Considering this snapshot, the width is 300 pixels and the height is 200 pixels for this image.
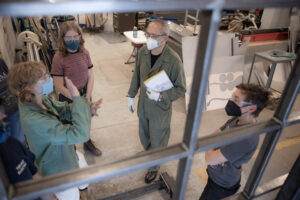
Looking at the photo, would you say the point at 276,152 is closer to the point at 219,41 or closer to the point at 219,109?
the point at 219,109

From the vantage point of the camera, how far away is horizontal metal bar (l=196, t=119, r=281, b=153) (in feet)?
3.41

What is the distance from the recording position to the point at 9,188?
80cm

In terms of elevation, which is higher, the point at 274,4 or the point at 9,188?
the point at 274,4

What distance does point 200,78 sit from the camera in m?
0.88

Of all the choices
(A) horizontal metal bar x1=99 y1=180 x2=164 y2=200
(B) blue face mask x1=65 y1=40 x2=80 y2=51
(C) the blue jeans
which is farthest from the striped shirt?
(A) horizontal metal bar x1=99 y1=180 x2=164 y2=200

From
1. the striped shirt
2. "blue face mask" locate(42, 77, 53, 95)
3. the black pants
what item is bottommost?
the black pants

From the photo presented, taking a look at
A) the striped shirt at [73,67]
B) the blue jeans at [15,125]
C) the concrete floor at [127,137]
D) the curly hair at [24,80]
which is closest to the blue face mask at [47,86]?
the curly hair at [24,80]

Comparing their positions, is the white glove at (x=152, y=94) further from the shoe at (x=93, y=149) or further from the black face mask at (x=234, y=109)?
the shoe at (x=93, y=149)

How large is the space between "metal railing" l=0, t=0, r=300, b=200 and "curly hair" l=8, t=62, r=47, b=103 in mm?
956

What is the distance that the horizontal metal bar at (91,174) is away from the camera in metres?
0.82

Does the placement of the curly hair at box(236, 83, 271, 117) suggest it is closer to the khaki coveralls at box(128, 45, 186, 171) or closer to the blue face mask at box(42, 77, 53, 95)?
the khaki coveralls at box(128, 45, 186, 171)

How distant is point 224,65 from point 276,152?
196 cm

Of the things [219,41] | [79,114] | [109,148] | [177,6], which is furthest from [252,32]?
[177,6]

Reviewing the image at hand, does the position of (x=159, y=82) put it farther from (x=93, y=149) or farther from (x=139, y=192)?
(x=93, y=149)
